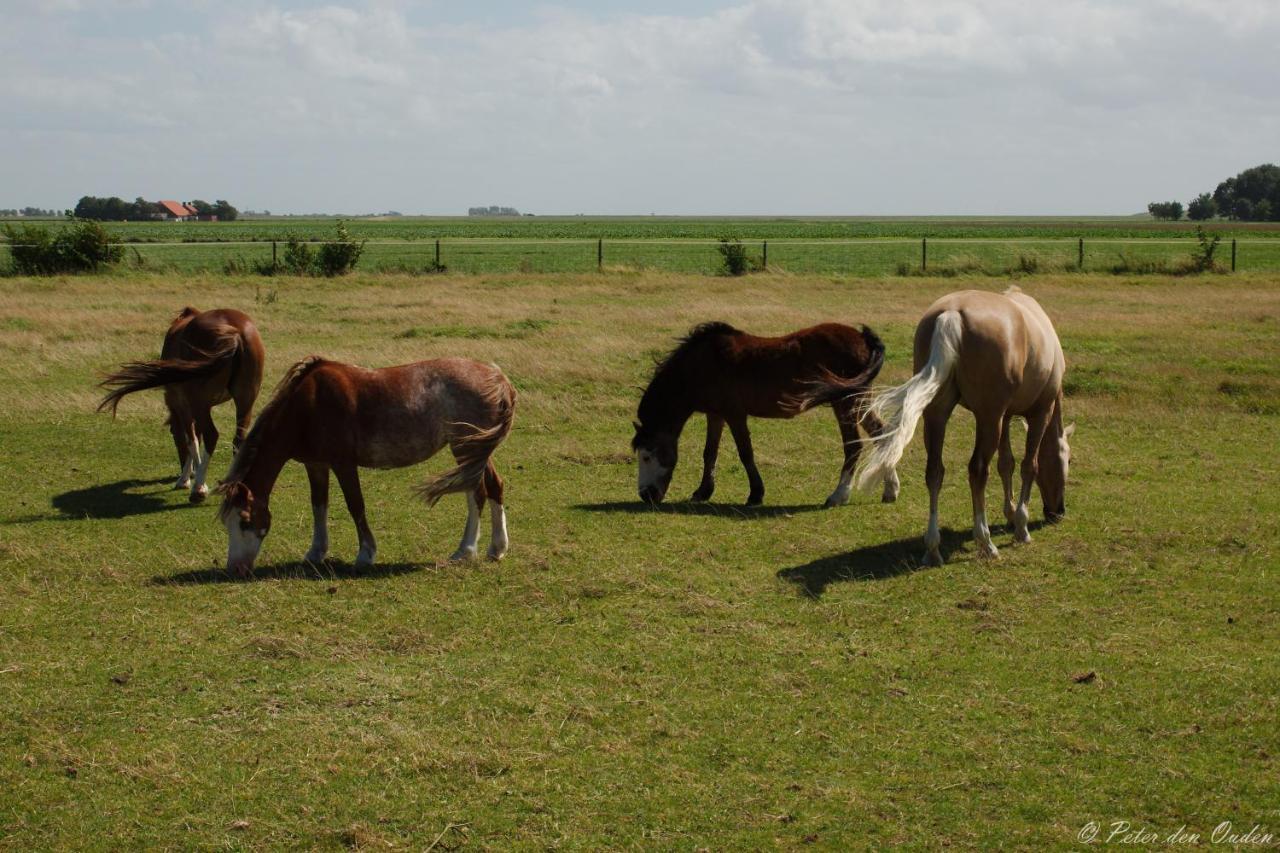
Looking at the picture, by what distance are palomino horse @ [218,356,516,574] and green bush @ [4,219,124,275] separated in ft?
89.8

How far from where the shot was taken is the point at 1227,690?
594 centimetres

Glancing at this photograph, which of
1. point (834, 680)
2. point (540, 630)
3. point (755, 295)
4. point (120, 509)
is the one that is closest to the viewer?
point (834, 680)

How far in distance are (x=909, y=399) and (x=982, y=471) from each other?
939 mm

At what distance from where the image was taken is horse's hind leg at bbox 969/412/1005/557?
8.52 meters

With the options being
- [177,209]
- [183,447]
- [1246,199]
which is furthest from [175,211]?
[183,447]

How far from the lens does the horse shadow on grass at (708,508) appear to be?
33.4 ft

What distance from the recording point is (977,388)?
8445 millimetres

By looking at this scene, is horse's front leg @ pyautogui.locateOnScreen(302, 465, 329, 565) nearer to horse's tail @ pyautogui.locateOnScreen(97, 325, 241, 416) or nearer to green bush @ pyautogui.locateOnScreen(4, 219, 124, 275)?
horse's tail @ pyautogui.locateOnScreen(97, 325, 241, 416)

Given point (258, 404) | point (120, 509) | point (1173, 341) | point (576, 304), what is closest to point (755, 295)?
point (576, 304)

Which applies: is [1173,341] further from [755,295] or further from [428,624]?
[428,624]

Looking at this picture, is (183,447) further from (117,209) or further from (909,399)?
(117,209)

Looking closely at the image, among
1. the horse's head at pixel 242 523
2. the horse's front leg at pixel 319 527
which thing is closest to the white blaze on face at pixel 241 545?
the horse's head at pixel 242 523

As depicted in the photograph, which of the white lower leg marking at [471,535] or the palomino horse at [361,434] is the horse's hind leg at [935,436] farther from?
the white lower leg marking at [471,535]

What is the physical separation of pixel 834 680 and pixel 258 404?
10.8 m
